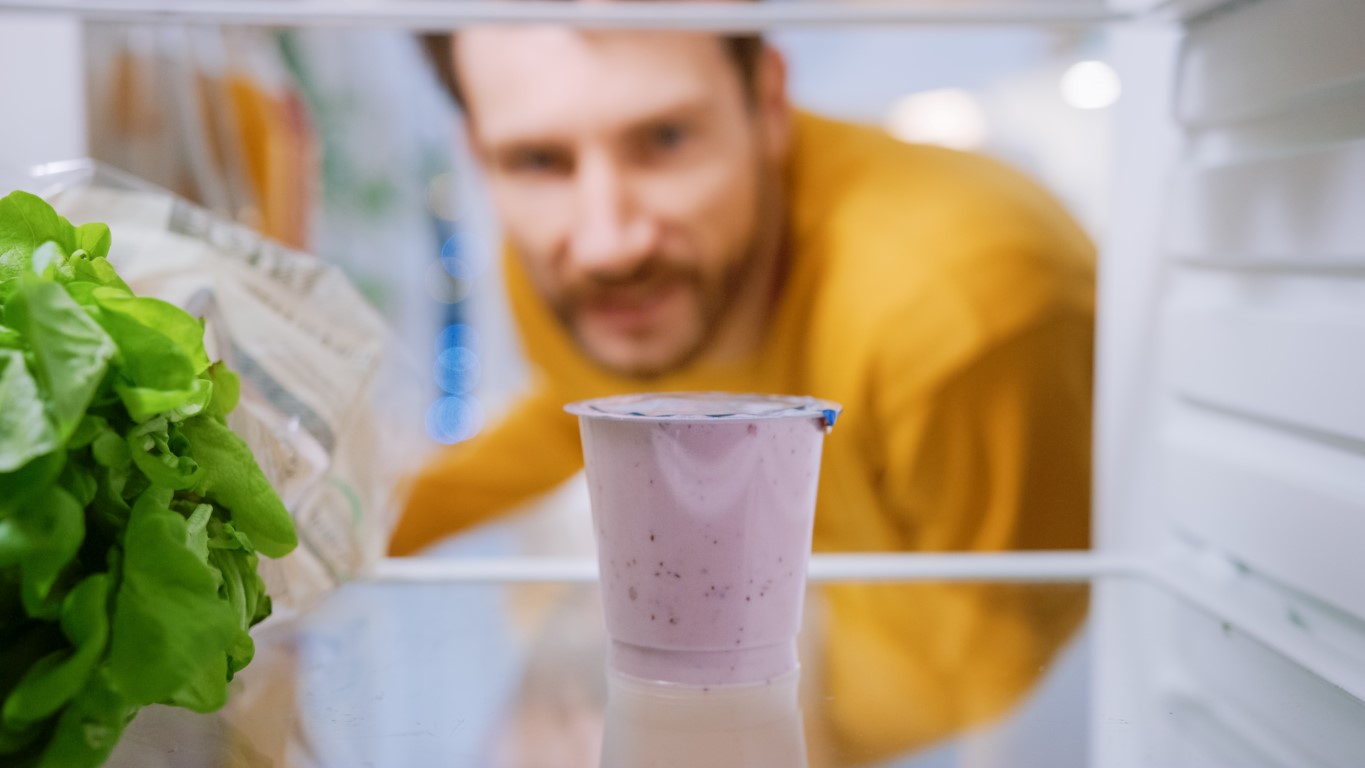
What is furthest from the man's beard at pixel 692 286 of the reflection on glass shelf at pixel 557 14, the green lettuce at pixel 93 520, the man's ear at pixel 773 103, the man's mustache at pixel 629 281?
the green lettuce at pixel 93 520

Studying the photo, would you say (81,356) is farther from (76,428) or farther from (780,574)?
(780,574)

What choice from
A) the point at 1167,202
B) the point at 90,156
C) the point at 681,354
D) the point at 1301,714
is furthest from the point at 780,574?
the point at 90,156

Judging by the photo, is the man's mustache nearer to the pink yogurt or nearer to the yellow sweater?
the yellow sweater

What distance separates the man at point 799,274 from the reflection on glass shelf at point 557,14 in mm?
311

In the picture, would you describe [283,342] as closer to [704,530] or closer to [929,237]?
[704,530]

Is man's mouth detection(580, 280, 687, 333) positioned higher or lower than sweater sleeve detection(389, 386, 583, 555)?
higher

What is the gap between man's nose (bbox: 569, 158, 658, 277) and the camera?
1.35 m

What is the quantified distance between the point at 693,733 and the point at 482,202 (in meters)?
0.87

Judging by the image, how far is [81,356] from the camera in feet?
1.58

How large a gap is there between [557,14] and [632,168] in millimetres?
362

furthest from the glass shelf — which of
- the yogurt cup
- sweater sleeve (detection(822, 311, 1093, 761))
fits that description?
sweater sleeve (detection(822, 311, 1093, 761))

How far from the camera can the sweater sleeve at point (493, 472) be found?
140 cm

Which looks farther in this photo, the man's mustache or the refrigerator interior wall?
the man's mustache

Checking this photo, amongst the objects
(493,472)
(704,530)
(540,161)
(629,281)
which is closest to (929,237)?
(629,281)
